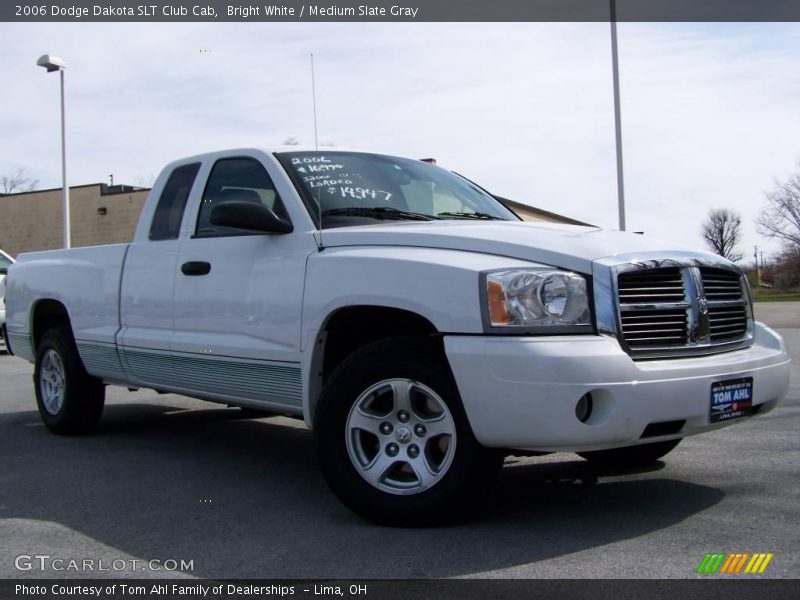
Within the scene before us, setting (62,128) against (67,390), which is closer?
(67,390)

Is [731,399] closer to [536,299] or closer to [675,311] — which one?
[675,311]

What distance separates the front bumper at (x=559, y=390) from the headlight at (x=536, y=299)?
3.6 inches

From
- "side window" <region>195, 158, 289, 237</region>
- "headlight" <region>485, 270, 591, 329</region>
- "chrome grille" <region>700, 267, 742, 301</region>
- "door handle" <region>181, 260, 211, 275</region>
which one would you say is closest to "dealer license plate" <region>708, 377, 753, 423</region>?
"chrome grille" <region>700, 267, 742, 301</region>

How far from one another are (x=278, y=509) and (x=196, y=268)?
161 centimetres

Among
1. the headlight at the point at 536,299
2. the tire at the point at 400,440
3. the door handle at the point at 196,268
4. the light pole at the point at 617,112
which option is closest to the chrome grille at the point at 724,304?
the headlight at the point at 536,299

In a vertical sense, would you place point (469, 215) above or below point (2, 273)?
below

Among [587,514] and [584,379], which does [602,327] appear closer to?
[584,379]

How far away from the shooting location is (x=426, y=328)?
4.36m

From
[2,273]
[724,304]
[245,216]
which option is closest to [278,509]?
[245,216]

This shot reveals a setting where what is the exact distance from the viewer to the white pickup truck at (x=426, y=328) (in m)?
3.75

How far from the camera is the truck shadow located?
12.2 feet

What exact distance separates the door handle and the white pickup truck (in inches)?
0.7

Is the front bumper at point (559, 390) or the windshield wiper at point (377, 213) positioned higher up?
the windshield wiper at point (377, 213)

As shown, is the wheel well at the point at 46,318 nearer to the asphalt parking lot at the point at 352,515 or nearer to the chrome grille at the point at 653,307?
the asphalt parking lot at the point at 352,515
